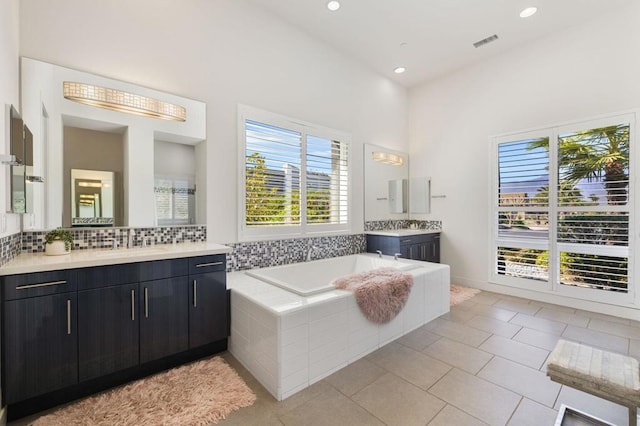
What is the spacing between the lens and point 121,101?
7.95 ft

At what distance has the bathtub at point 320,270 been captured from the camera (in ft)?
10.5

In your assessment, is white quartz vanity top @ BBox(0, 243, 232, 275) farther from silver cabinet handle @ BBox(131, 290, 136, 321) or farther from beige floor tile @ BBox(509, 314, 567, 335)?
beige floor tile @ BBox(509, 314, 567, 335)

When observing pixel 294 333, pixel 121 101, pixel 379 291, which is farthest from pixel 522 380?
pixel 121 101

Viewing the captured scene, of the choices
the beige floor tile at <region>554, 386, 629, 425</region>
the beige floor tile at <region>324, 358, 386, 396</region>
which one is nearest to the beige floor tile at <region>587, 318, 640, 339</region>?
the beige floor tile at <region>554, 386, 629, 425</region>

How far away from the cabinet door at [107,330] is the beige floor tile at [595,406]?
2858mm

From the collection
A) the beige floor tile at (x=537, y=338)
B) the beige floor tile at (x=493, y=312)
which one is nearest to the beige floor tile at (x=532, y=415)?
the beige floor tile at (x=537, y=338)

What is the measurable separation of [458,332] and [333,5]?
383 cm

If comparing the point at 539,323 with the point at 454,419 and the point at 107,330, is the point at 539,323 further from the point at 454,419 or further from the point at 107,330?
the point at 107,330

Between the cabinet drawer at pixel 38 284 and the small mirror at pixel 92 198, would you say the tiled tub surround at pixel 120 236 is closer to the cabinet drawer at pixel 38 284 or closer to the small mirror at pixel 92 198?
the small mirror at pixel 92 198

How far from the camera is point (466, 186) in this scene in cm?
473

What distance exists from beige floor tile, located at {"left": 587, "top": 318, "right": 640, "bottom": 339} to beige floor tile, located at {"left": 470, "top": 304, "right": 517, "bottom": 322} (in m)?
0.74

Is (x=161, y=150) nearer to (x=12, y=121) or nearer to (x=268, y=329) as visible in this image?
(x=12, y=121)

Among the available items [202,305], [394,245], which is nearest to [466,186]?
[394,245]

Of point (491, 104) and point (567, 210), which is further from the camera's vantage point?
point (491, 104)
